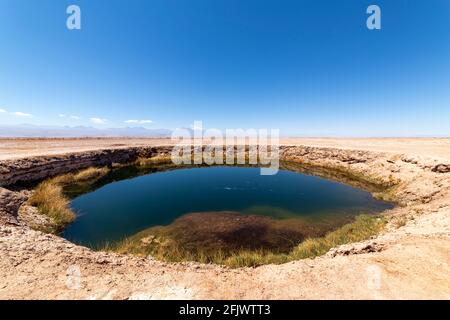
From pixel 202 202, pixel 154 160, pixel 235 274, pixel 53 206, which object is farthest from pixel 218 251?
pixel 154 160


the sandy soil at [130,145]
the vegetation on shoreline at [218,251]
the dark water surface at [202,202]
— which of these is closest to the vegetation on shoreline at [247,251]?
the vegetation on shoreline at [218,251]

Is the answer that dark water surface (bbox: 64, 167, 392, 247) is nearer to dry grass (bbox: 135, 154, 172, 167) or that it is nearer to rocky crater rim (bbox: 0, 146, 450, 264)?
rocky crater rim (bbox: 0, 146, 450, 264)

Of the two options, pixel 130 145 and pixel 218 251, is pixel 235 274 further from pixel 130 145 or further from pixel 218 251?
pixel 130 145

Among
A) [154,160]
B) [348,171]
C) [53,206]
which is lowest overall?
[53,206]

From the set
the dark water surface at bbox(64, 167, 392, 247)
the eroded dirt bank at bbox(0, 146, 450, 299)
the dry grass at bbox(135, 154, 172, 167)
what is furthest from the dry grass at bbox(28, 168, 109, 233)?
the dry grass at bbox(135, 154, 172, 167)

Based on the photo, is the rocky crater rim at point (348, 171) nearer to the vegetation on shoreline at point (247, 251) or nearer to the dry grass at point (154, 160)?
the dry grass at point (154, 160)
